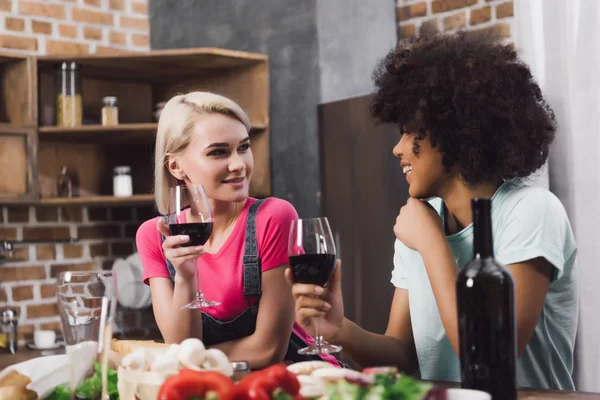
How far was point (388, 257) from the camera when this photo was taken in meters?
2.84

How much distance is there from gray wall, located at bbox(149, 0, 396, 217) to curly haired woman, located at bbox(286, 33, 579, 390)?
4.87 ft

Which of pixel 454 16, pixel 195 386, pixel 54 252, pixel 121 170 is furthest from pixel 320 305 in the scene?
pixel 54 252

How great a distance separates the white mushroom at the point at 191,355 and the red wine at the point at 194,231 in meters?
0.54

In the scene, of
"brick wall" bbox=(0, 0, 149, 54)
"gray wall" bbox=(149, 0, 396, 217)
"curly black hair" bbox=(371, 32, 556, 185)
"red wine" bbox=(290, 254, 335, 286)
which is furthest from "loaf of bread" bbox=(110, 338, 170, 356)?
"brick wall" bbox=(0, 0, 149, 54)

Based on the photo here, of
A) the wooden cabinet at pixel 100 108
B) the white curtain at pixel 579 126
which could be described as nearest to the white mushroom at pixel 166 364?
Result: the white curtain at pixel 579 126

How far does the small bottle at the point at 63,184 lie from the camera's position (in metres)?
3.39

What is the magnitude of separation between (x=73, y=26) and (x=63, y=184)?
Result: 731 mm

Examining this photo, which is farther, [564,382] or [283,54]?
[283,54]

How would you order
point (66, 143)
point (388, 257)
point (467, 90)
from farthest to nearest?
point (66, 143)
point (388, 257)
point (467, 90)

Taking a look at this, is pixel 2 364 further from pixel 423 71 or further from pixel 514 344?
pixel 514 344

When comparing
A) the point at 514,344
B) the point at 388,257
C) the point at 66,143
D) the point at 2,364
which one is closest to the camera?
the point at 514,344

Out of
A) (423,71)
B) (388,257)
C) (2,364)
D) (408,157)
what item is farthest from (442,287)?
(2,364)

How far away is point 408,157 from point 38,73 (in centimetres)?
224

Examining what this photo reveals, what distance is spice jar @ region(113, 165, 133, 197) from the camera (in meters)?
3.35
